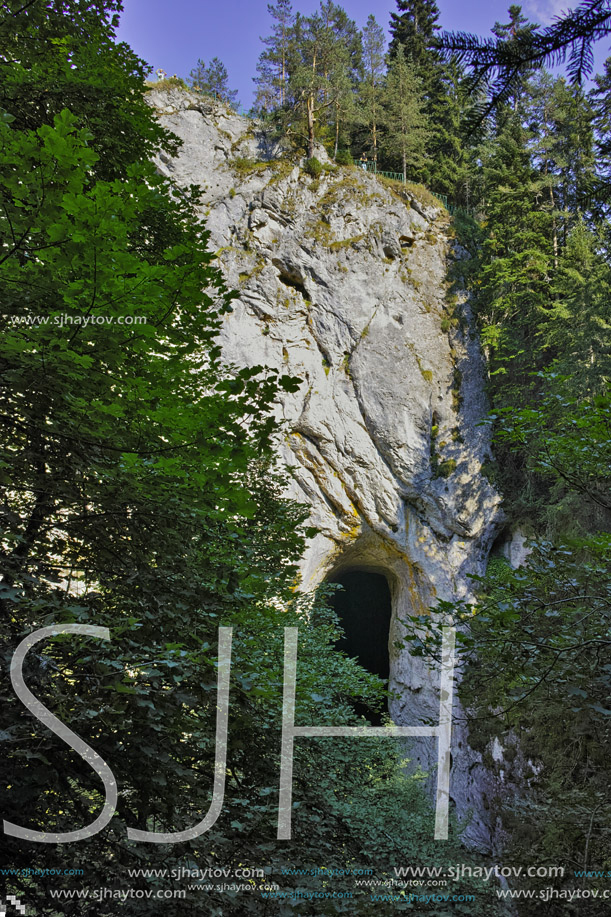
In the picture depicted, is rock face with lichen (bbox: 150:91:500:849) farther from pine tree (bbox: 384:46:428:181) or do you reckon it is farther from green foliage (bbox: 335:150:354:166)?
pine tree (bbox: 384:46:428:181)

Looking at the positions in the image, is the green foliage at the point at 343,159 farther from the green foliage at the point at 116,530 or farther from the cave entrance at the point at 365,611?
the green foliage at the point at 116,530

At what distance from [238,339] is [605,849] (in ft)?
47.9

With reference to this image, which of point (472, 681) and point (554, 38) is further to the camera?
point (472, 681)

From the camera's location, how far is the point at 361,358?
57.7 ft

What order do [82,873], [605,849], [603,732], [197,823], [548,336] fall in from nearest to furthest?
[82,873] < [197,823] < [605,849] < [603,732] < [548,336]

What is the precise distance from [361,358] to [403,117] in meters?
11.1

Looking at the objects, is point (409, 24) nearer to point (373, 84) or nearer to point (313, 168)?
point (373, 84)

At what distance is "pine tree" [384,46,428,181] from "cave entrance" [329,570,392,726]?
52.9 feet

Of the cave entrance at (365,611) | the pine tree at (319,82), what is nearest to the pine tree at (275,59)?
the pine tree at (319,82)

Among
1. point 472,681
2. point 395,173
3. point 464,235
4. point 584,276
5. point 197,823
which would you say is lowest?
point 197,823

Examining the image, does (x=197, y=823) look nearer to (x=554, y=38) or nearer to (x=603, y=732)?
(x=554, y=38)

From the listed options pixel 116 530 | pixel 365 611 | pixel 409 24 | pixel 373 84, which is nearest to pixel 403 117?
pixel 373 84

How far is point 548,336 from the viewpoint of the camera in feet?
50.9

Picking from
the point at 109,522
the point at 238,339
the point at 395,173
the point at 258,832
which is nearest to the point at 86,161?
the point at 109,522
